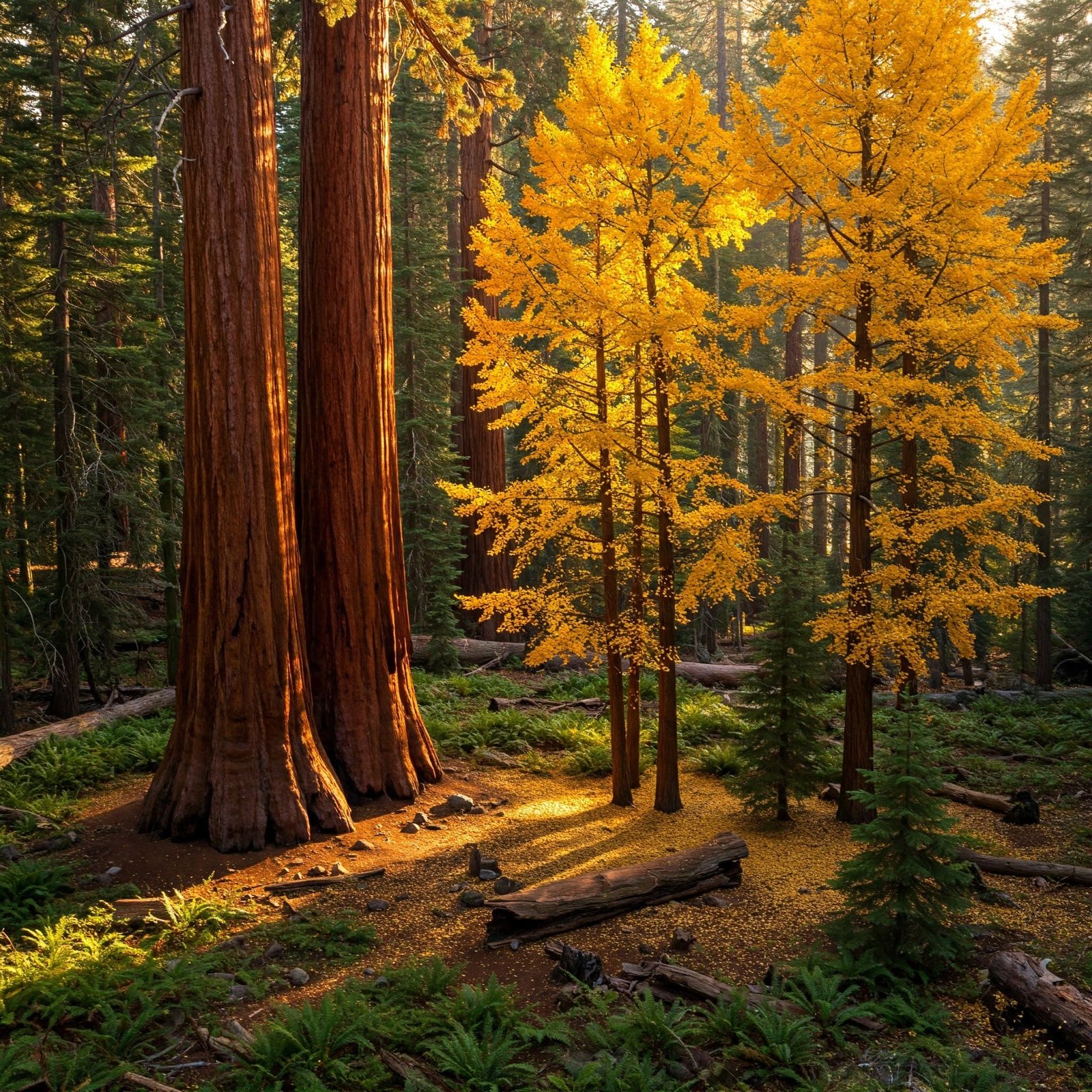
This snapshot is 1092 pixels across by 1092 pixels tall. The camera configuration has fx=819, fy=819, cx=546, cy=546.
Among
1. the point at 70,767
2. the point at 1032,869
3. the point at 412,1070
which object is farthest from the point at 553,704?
the point at 412,1070

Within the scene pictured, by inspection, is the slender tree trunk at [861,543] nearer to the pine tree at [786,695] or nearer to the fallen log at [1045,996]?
the pine tree at [786,695]

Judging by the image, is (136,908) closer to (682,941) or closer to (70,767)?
(70,767)

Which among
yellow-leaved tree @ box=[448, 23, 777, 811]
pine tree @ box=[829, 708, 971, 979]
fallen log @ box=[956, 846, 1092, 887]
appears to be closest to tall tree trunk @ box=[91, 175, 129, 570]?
yellow-leaved tree @ box=[448, 23, 777, 811]

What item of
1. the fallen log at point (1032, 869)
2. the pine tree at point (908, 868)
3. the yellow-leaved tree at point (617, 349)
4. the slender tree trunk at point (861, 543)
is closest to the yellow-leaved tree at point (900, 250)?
the slender tree trunk at point (861, 543)

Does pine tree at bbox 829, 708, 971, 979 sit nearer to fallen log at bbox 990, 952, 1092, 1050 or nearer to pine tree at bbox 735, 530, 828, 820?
fallen log at bbox 990, 952, 1092, 1050

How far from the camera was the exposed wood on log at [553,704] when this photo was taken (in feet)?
41.4

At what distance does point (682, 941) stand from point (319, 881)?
9.48 feet

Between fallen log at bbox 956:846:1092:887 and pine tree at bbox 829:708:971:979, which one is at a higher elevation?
pine tree at bbox 829:708:971:979

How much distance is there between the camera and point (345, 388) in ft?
26.1

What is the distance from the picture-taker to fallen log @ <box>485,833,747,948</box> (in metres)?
6.05

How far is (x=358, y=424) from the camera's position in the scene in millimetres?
8008

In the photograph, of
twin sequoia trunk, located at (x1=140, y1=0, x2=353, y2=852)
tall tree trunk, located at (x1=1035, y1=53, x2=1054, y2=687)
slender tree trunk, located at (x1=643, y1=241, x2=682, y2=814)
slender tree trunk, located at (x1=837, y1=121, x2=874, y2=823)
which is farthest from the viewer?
tall tree trunk, located at (x1=1035, y1=53, x2=1054, y2=687)

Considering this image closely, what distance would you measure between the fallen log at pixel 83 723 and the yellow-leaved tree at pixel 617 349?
5934mm

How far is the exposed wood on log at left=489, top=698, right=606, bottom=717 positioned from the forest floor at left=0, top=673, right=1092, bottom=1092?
5.89 feet
